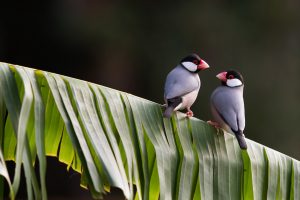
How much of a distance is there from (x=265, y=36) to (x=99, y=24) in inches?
61.0

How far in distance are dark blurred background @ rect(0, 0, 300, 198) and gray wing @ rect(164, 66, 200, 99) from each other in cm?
332

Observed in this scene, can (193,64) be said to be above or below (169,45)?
above

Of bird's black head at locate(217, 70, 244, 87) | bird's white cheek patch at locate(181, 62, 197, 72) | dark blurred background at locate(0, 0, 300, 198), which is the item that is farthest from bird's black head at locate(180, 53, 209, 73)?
dark blurred background at locate(0, 0, 300, 198)

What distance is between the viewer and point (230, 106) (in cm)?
278

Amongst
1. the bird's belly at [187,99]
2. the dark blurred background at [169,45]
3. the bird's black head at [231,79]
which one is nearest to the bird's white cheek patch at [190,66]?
the bird's black head at [231,79]

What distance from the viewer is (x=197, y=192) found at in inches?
94.3

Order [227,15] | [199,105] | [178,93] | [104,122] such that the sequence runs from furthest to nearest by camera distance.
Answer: [227,15]
[199,105]
[178,93]
[104,122]

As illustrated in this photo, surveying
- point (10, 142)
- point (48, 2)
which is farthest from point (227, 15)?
point (10, 142)

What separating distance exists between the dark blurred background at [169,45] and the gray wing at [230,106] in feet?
10.7

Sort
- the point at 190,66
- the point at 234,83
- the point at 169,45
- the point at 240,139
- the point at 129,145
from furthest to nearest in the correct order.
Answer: the point at 169,45
the point at 190,66
the point at 234,83
the point at 240,139
the point at 129,145

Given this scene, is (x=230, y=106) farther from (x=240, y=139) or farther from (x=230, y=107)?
(x=240, y=139)

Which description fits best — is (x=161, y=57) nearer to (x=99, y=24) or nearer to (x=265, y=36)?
(x=99, y=24)

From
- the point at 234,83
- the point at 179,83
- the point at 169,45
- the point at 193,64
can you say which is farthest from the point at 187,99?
the point at 169,45

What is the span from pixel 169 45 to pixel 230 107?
12.3 ft
